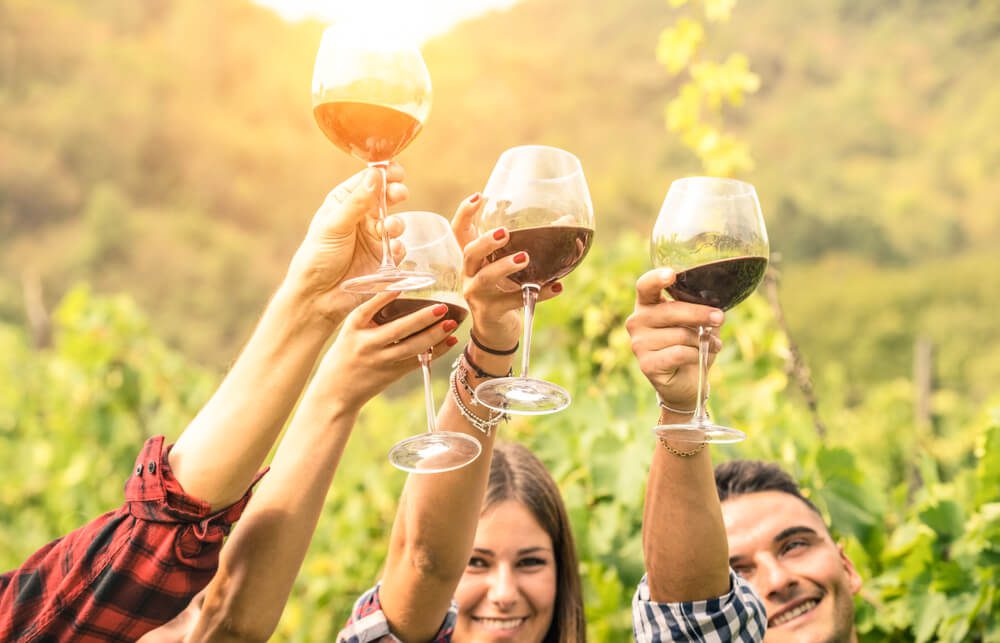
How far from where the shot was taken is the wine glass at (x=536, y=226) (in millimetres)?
1593

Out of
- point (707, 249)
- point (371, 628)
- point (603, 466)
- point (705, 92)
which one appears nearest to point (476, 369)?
point (707, 249)

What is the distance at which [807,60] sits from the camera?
2039 inches

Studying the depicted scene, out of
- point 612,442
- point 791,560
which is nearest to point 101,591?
point 791,560

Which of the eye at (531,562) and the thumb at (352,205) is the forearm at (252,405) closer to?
the thumb at (352,205)

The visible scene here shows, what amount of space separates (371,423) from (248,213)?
61.8 metres

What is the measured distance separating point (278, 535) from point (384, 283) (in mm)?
484

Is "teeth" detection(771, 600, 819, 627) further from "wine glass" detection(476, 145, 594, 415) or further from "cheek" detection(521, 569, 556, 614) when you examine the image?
"wine glass" detection(476, 145, 594, 415)

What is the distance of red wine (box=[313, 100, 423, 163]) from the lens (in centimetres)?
156

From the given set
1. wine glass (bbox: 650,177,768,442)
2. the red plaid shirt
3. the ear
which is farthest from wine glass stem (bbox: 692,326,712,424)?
the ear

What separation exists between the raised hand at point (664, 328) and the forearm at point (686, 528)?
0.66ft

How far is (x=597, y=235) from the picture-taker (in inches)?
407

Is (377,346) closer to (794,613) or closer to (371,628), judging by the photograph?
(371,628)

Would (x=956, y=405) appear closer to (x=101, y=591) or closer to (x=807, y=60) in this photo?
(x=101, y=591)

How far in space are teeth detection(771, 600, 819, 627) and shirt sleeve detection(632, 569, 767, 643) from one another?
1.19 ft
